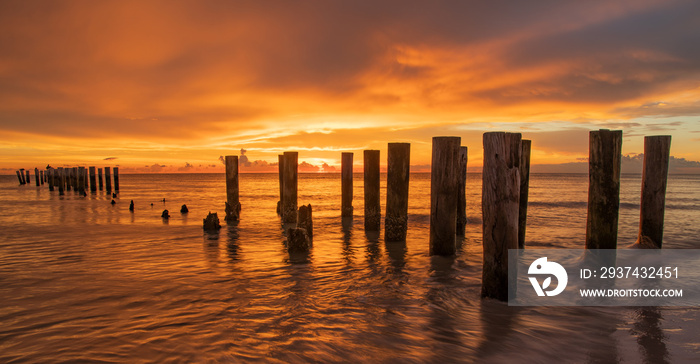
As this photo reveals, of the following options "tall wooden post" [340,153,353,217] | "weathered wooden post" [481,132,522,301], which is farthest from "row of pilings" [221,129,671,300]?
"tall wooden post" [340,153,353,217]

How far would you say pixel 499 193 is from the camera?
468 centimetres

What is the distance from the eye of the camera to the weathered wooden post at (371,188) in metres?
10.5

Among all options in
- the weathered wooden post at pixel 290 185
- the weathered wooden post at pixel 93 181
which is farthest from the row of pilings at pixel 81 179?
the weathered wooden post at pixel 290 185

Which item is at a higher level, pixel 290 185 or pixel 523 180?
pixel 523 180

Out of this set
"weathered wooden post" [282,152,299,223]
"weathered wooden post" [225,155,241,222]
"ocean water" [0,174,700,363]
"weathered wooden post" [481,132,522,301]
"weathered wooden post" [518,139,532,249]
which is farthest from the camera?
"weathered wooden post" [225,155,241,222]

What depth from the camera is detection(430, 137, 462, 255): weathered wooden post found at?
6.92 meters

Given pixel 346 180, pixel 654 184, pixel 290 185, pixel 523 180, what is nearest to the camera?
pixel 654 184

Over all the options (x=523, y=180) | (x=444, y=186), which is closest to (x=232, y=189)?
(x=444, y=186)

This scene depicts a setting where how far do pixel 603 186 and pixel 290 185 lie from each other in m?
8.72

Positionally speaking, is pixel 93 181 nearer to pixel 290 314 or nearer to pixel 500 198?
pixel 290 314

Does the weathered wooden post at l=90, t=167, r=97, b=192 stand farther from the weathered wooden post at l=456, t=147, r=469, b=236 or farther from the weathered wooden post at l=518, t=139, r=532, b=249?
the weathered wooden post at l=518, t=139, r=532, b=249

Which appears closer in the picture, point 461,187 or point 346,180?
point 461,187

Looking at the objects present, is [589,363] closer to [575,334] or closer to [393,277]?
[575,334]

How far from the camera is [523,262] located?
7613mm
